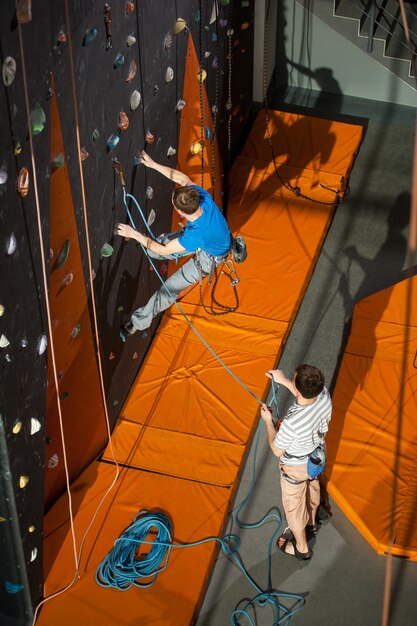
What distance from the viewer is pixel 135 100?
183 inches

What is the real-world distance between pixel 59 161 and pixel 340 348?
2.83 meters

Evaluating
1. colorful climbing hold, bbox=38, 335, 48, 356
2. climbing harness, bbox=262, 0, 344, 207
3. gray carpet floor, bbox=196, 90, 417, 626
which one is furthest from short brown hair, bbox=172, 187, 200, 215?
climbing harness, bbox=262, 0, 344, 207

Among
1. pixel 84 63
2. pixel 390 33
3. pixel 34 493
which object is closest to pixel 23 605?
pixel 34 493

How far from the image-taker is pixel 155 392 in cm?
568

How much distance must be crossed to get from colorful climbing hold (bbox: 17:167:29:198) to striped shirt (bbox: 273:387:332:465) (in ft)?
5.43

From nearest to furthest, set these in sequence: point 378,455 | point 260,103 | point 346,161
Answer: point 378,455
point 346,161
point 260,103

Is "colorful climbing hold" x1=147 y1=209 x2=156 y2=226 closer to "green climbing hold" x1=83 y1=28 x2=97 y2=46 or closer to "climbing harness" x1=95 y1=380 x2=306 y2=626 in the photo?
"climbing harness" x1=95 y1=380 x2=306 y2=626

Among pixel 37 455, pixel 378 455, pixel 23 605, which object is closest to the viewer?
pixel 37 455

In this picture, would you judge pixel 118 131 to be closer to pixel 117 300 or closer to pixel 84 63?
pixel 84 63

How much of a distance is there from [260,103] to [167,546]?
4389 mm

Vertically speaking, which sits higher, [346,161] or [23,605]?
[346,161]

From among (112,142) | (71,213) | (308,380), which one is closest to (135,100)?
(112,142)

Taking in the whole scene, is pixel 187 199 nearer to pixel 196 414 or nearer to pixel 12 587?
pixel 196 414

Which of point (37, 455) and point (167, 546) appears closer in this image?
point (37, 455)
